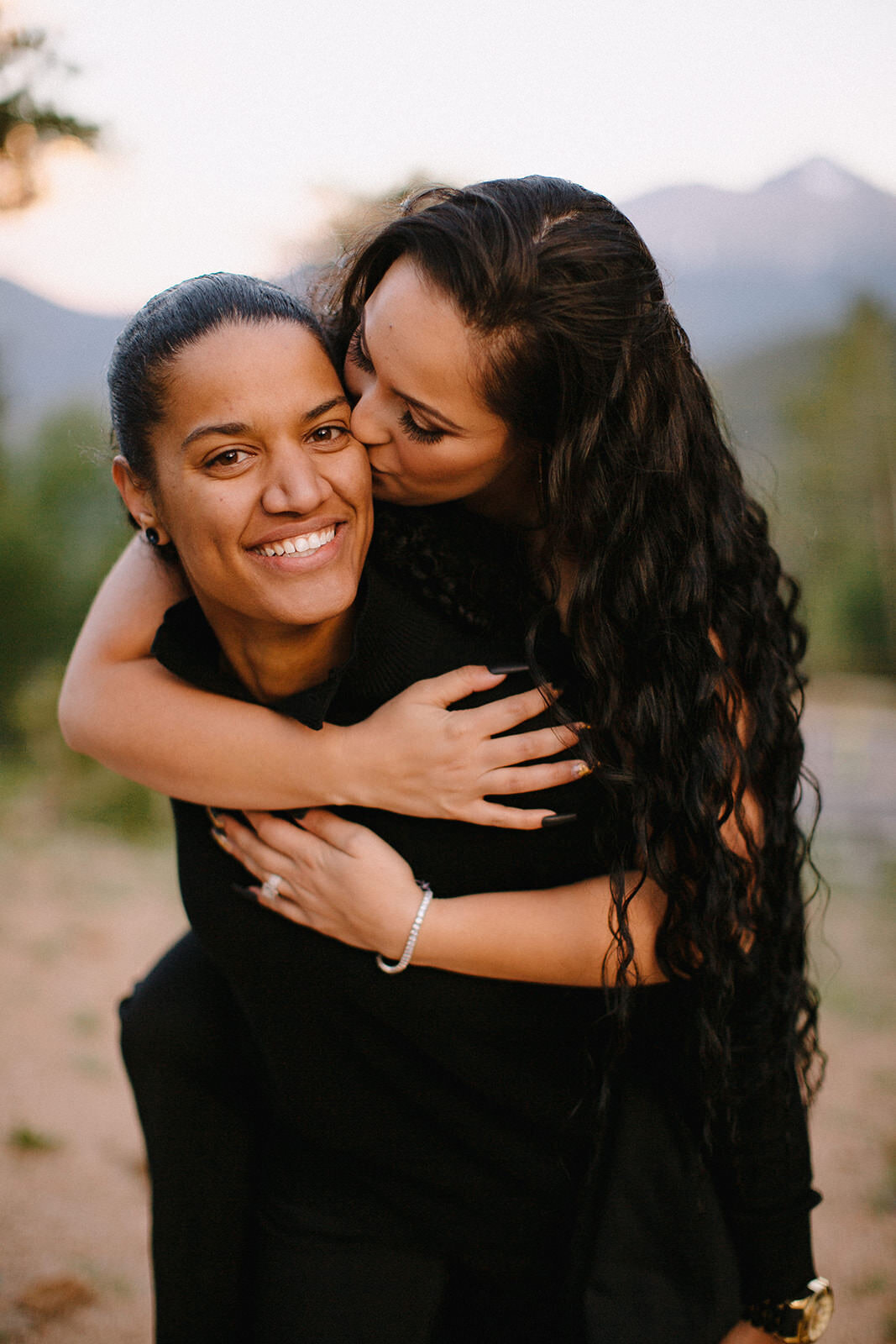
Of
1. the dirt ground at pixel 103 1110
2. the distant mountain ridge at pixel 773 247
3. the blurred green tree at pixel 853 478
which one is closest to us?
the dirt ground at pixel 103 1110

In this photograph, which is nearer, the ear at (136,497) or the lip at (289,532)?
the lip at (289,532)

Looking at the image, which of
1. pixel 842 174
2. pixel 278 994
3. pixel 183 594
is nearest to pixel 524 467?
pixel 183 594

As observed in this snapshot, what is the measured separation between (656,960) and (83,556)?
16.9 ft

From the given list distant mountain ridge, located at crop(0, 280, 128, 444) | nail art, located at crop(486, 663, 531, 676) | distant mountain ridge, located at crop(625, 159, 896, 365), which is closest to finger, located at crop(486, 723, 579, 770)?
nail art, located at crop(486, 663, 531, 676)

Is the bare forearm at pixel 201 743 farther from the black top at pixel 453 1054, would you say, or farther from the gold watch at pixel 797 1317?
the gold watch at pixel 797 1317

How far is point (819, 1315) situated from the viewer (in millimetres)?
1644

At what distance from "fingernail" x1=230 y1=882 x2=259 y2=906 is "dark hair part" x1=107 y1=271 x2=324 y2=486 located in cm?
69

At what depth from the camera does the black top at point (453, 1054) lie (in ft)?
5.18

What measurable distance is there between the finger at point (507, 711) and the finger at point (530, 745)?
0.9 inches

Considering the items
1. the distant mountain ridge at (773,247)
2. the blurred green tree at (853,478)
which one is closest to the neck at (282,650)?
the blurred green tree at (853,478)

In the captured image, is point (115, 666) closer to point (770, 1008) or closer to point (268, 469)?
point (268, 469)

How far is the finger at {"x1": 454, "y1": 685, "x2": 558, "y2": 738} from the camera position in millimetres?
1550

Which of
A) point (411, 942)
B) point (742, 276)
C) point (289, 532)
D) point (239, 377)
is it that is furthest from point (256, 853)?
point (742, 276)

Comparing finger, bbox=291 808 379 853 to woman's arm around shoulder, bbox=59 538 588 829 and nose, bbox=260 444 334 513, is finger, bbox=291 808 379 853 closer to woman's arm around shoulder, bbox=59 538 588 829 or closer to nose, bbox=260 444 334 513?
woman's arm around shoulder, bbox=59 538 588 829
